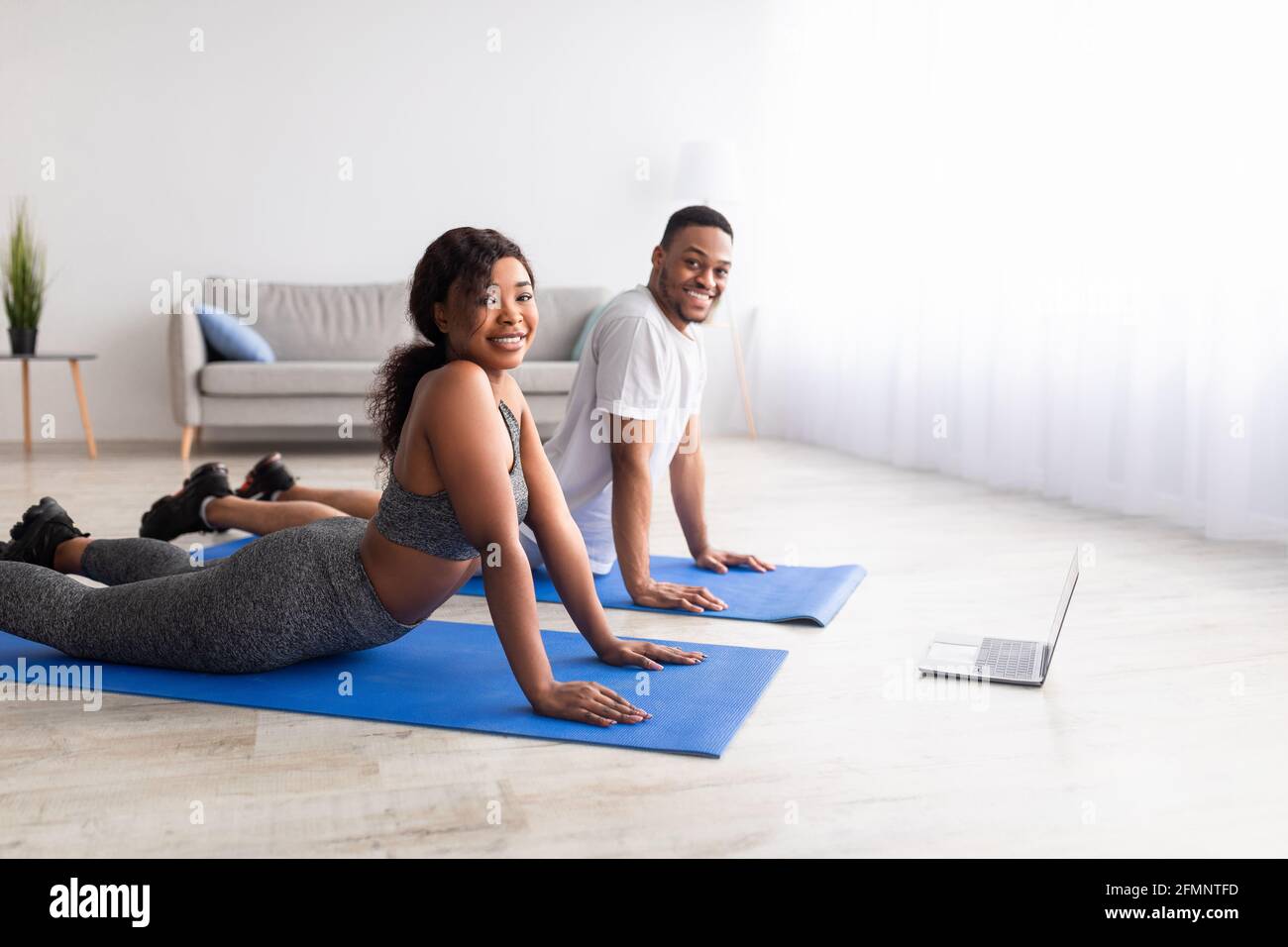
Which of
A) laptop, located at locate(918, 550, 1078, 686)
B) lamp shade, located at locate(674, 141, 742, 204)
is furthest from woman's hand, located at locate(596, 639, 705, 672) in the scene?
lamp shade, located at locate(674, 141, 742, 204)

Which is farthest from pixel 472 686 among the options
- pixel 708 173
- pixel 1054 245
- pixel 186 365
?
pixel 708 173

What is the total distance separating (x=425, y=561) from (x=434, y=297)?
420 mm

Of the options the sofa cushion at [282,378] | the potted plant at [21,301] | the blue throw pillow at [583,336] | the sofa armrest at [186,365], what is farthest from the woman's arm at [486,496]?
the potted plant at [21,301]

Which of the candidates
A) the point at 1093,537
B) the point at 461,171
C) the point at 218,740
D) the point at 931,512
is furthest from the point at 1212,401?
the point at 461,171

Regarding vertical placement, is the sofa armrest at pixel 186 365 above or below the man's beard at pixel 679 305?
below

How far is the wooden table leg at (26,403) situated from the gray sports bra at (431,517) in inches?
172

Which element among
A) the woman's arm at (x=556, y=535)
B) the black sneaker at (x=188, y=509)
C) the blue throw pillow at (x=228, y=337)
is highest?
the blue throw pillow at (x=228, y=337)

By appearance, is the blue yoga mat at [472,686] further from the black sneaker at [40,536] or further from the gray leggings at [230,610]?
the black sneaker at [40,536]

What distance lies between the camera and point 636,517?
244cm

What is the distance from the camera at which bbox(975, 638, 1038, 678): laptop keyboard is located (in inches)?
82.0

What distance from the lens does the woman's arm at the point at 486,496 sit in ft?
5.56
